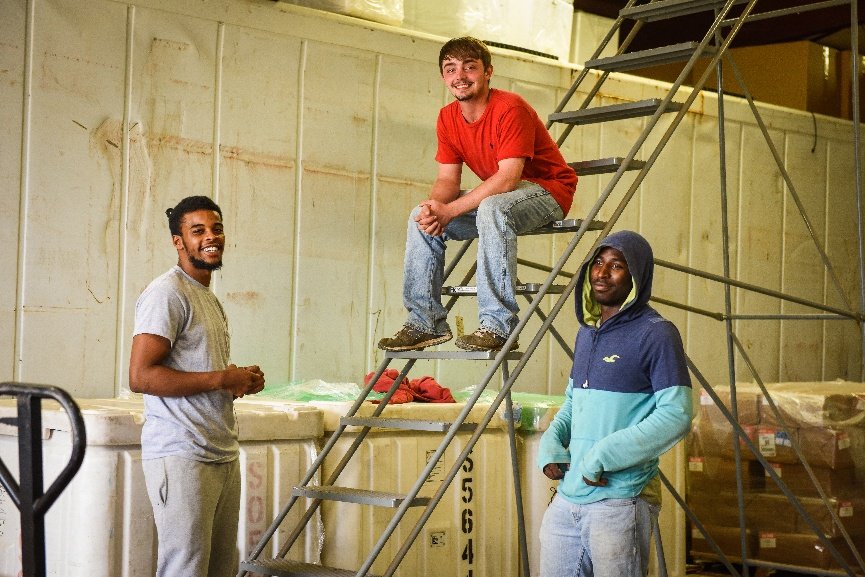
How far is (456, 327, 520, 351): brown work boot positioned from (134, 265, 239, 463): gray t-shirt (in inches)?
35.4

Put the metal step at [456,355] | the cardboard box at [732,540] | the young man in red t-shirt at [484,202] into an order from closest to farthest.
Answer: the metal step at [456,355] < the young man in red t-shirt at [484,202] < the cardboard box at [732,540]

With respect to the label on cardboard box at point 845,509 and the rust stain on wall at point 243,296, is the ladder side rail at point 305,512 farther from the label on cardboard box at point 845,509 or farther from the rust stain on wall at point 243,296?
the label on cardboard box at point 845,509

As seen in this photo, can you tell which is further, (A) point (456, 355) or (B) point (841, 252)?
(B) point (841, 252)

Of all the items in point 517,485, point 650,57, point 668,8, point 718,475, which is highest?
point 668,8

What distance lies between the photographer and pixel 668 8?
5.01 metres

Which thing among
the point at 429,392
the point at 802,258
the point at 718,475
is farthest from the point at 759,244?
the point at 429,392

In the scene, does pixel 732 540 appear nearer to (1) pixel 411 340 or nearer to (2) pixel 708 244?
(2) pixel 708 244

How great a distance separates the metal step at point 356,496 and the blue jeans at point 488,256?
2.27 ft

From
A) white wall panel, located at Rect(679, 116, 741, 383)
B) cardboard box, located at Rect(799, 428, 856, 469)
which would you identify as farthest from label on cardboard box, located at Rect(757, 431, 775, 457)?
white wall panel, located at Rect(679, 116, 741, 383)

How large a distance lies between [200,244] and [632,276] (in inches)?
57.2

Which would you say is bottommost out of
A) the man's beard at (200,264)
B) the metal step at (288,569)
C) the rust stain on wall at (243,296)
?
the metal step at (288,569)

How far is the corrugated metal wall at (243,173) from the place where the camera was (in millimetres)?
5117

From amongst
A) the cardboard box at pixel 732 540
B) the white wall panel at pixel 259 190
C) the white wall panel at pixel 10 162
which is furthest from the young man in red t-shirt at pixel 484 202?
the cardboard box at pixel 732 540

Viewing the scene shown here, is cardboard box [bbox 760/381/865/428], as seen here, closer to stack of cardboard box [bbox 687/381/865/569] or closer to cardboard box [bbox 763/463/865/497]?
stack of cardboard box [bbox 687/381/865/569]
